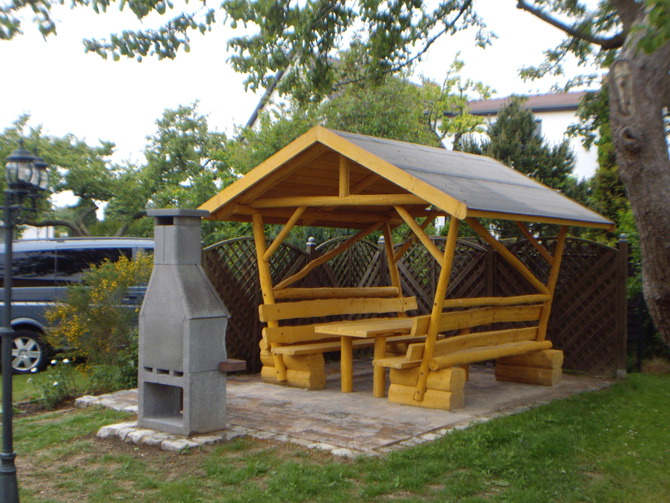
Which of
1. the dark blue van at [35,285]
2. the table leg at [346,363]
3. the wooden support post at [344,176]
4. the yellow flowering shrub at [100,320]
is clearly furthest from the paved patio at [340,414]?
the dark blue van at [35,285]

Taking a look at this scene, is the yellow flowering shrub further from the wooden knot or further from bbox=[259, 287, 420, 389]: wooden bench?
the wooden knot

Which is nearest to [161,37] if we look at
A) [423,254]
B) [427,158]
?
[427,158]

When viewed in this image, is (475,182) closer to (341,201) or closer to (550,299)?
(341,201)

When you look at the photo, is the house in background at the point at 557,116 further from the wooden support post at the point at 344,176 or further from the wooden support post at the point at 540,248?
the wooden support post at the point at 344,176

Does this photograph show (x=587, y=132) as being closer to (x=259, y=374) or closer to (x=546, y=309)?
(x=546, y=309)

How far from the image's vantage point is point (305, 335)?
9.34 meters

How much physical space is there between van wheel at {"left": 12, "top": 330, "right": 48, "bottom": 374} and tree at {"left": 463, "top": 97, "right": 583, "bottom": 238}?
40.3 feet

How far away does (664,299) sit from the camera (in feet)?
17.0

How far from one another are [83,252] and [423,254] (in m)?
5.36

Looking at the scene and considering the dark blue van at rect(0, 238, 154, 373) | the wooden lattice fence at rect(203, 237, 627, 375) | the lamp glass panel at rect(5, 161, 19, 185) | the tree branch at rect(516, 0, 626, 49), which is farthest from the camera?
the dark blue van at rect(0, 238, 154, 373)

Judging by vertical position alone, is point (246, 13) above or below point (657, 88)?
above

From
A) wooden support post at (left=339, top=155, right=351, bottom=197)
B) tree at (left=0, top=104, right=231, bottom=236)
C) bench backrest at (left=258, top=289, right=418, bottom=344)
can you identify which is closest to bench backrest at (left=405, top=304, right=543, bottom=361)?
bench backrest at (left=258, top=289, right=418, bottom=344)

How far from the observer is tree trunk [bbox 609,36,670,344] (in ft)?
16.9

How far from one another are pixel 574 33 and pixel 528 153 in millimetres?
12709
